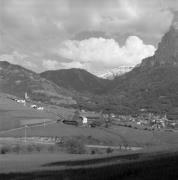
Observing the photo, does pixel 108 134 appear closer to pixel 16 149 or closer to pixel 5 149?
pixel 16 149

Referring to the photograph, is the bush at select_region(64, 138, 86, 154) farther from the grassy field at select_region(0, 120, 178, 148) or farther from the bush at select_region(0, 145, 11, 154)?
the grassy field at select_region(0, 120, 178, 148)

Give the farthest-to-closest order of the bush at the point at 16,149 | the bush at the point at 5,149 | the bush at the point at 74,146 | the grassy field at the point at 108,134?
the grassy field at the point at 108,134
the bush at the point at 74,146
the bush at the point at 16,149
the bush at the point at 5,149

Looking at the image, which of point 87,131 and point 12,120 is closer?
point 87,131

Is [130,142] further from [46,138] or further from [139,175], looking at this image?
[139,175]

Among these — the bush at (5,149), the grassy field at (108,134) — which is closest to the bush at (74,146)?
the bush at (5,149)

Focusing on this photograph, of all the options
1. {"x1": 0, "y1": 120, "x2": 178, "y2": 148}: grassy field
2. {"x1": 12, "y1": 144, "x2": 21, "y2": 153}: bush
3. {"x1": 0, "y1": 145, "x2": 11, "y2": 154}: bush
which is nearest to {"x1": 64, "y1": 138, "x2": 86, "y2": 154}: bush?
{"x1": 12, "y1": 144, "x2": 21, "y2": 153}: bush

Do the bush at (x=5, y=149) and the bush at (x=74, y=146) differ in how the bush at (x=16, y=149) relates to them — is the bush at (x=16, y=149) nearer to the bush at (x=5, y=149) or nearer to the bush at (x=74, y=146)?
the bush at (x=5, y=149)

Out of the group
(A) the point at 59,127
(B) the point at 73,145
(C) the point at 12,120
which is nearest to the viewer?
(B) the point at 73,145

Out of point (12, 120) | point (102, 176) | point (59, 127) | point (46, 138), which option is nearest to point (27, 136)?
point (46, 138)

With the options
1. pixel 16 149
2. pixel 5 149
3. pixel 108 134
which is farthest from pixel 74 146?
pixel 108 134
